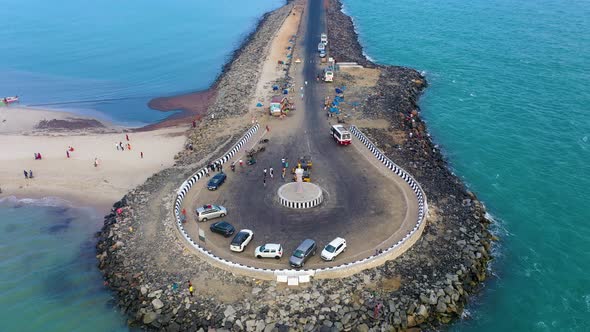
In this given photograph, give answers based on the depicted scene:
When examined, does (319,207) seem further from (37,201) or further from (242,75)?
(242,75)

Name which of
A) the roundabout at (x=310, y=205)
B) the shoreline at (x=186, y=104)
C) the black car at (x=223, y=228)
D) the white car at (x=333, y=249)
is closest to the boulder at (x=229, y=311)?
the roundabout at (x=310, y=205)

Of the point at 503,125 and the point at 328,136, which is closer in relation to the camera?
the point at 328,136

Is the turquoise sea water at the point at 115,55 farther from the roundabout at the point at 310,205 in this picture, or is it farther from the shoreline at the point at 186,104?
the roundabout at the point at 310,205

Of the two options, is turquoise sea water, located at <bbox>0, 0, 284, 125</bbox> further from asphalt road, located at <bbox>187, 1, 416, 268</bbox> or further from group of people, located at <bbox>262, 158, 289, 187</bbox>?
group of people, located at <bbox>262, 158, 289, 187</bbox>

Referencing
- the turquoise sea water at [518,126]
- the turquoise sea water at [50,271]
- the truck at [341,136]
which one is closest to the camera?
the turquoise sea water at [50,271]

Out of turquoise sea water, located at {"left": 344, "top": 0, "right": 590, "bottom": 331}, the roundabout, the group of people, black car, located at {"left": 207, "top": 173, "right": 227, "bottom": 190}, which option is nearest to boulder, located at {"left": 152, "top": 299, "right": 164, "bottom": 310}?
the roundabout

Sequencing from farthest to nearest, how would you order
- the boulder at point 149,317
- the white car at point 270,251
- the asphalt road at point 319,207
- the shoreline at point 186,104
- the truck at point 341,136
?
the shoreline at point 186,104, the truck at point 341,136, the asphalt road at point 319,207, the white car at point 270,251, the boulder at point 149,317

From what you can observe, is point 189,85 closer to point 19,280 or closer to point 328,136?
point 328,136

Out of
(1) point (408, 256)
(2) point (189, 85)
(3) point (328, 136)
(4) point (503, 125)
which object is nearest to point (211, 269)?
(1) point (408, 256)
